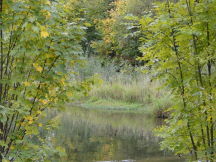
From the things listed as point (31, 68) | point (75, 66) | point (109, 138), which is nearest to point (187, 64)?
point (75, 66)

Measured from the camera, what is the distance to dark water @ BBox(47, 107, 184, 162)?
719cm

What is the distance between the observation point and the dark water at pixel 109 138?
7.19 meters

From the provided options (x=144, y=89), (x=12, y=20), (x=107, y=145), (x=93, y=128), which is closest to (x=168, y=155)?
(x=107, y=145)

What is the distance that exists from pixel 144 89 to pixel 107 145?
768 centimetres

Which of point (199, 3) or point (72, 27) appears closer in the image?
point (72, 27)

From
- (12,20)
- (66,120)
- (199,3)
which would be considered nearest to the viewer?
(12,20)

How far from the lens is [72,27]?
123 inches

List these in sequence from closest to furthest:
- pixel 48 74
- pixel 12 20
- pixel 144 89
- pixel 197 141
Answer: pixel 12 20 < pixel 48 74 < pixel 197 141 < pixel 144 89

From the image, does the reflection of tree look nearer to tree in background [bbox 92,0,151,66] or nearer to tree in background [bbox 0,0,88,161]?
tree in background [bbox 0,0,88,161]

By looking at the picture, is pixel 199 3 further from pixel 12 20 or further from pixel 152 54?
pixel 12 20

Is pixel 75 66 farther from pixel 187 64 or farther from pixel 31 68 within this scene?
pixel 187 64

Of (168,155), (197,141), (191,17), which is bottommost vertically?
(168,155)

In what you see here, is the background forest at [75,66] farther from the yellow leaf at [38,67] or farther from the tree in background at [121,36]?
the tree in background at [121,36]

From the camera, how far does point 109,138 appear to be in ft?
29.6
